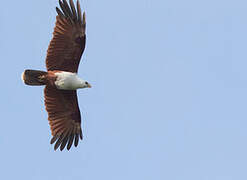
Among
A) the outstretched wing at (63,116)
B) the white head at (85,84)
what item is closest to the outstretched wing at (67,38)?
the white head at (85,84)

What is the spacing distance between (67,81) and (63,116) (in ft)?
5.11

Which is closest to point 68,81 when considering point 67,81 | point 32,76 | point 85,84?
point 67,81

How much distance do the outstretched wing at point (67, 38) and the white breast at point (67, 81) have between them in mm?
320

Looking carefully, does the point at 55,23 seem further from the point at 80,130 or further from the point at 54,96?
the point at 80,130

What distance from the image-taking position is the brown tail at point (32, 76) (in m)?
17.2

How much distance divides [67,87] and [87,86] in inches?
22.3

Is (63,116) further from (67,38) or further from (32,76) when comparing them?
(67,38)

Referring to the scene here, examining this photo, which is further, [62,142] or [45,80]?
[62,142]

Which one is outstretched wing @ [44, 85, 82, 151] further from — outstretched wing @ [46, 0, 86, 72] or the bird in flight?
outstretched wing @ [46, 0, 86, 72]

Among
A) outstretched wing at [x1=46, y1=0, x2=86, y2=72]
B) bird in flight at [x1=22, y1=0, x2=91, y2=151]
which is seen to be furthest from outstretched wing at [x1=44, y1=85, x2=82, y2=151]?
outstretched wing at [x1=46, y1=0, x2=86, y2=72]

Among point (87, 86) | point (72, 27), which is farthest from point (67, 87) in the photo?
point (72, 27)

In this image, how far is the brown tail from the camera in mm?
17156

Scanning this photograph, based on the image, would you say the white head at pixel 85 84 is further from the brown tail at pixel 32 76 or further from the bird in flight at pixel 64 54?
the brown tail at pixel 32 76

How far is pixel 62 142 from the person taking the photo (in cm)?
1842
